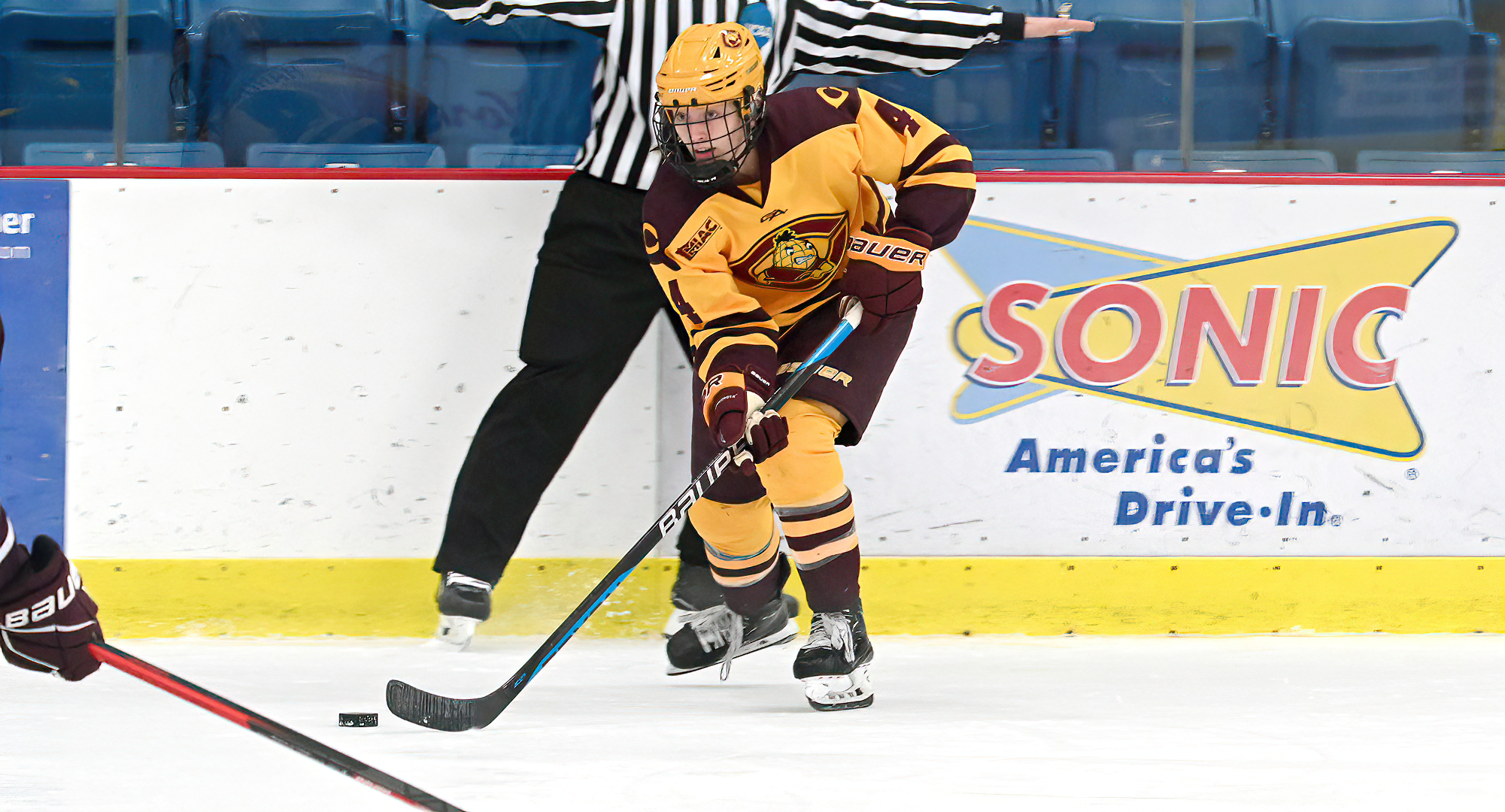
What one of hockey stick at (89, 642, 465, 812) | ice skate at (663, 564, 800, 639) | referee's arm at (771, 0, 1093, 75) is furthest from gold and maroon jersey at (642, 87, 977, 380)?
hockey stick at (89, 642, 465, 812)

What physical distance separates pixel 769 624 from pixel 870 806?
34.4 inches

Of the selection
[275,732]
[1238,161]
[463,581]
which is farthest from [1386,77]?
[275,732]

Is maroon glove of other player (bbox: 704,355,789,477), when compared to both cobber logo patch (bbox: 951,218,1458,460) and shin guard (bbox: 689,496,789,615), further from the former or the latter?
cobber logo patch (bbox: 951,218,1458,460)

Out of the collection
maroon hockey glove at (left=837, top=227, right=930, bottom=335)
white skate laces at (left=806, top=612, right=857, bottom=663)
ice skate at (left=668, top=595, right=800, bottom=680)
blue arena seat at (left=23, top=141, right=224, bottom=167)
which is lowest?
ice skate at (left=668, top=595, right=800, bottom=680)

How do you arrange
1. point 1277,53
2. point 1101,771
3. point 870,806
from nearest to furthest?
point 870,806, point 1101,771, point 1277,53

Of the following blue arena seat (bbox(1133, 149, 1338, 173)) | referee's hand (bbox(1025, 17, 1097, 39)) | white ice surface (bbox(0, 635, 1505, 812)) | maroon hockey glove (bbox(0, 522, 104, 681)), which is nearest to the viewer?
maroon hockey glove (bbox(0, 522, 104, 681))

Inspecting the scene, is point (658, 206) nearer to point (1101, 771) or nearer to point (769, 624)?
point (769, 624)

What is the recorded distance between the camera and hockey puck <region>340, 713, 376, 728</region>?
1826 mm

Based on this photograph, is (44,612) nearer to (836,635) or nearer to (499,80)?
(836,635)

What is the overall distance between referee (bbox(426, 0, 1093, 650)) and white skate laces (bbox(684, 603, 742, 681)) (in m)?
0.18

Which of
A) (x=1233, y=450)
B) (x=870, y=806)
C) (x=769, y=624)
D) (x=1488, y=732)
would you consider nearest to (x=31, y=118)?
(x=769, y=624)

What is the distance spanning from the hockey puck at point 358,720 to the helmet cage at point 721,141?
0.92m

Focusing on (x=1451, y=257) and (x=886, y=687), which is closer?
(x=886, y=687)

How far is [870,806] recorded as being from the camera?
60.4 inches
